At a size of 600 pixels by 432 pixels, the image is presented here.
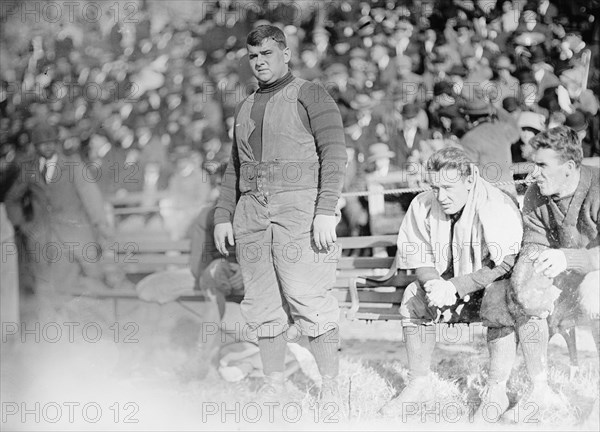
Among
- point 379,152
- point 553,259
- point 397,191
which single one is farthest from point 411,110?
point 553,259

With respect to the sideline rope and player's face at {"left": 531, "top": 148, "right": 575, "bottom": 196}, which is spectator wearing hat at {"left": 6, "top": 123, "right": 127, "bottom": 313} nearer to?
the sideline rope

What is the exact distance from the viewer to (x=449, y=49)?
424cm

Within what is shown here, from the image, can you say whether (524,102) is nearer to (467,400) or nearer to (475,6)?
(475,6)

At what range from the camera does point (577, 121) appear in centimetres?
383

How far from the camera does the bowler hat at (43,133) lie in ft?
15.2

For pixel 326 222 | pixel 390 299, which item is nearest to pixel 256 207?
pixel 326 222

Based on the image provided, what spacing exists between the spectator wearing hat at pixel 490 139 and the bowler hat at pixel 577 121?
251mm

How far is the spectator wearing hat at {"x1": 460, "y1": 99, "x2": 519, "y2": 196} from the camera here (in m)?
3.87

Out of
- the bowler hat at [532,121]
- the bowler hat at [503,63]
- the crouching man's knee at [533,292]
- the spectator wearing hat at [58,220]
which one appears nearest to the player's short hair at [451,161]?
the bowler hat at [532,121]

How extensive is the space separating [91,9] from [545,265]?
2.73 meters

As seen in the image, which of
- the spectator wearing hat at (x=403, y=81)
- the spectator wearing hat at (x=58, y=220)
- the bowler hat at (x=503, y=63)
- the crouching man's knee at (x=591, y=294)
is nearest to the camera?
the crouching man's knee at (x=591, y=294)

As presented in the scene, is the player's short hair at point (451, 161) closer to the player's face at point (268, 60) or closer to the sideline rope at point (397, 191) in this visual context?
the sideline rope at point (397, 191)

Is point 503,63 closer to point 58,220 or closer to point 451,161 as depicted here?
point 451,161

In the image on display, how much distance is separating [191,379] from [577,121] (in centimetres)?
231
